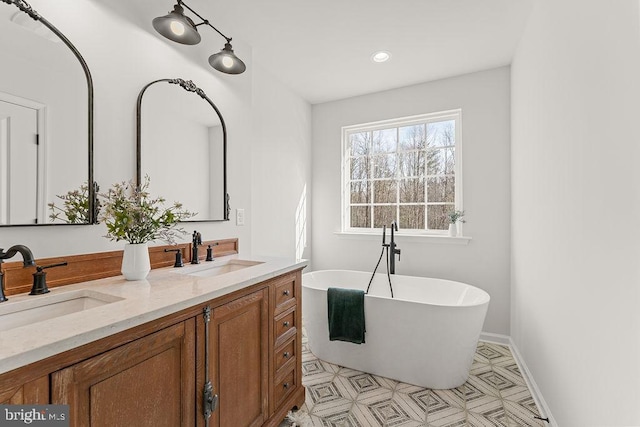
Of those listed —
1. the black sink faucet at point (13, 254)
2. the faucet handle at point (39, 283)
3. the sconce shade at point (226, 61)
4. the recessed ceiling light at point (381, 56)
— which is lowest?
the faucet handle at point (39, 283)

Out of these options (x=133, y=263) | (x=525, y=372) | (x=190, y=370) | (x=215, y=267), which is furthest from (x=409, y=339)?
(x=133, y=263)

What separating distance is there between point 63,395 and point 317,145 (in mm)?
3421

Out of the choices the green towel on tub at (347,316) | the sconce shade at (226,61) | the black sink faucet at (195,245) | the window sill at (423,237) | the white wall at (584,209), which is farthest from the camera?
the window sill at (423,237)

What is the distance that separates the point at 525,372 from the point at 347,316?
140cm

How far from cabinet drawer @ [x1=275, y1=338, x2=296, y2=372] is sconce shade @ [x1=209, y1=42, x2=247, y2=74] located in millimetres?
1810

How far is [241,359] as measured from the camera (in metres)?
1.43

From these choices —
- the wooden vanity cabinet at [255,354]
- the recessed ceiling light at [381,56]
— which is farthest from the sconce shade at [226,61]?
the wooden vanity cabinet at [255,354]

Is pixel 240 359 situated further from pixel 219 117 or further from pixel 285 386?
pixel 219 117

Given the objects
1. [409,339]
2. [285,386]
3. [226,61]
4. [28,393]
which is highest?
[226,61]

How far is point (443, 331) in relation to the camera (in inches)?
82.9

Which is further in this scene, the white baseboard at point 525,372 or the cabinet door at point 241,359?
the white baseboard at point 525,372

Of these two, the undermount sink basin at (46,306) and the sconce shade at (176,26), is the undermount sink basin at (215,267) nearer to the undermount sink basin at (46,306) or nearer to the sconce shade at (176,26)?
the undermount sink basin at (46,306)

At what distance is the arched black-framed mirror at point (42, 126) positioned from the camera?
3.96ft

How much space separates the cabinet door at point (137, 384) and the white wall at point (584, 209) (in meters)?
1.52
